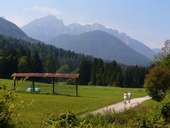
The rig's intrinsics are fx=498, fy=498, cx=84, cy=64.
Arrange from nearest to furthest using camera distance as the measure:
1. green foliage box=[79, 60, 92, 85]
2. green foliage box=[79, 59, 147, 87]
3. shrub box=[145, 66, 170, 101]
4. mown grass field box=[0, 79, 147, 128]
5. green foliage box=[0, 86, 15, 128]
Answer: green foliage box=[0, 86, 15, 128] → mown grass field box=[0, 79, 147, 128] → shrub box=[145, 66, 170, 101] → green foliage box=[79, 59, 147, 87] → green foliage box=[79, 60, 92, 85]

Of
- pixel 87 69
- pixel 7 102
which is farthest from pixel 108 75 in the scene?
pixel 7 102

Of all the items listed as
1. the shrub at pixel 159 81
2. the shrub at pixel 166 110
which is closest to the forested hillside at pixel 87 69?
the shrub at pixel 159 81

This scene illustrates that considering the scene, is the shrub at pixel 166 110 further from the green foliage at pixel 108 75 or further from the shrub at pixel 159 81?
the green foliage at pixel 108 75

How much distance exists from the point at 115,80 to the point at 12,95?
10407 centimetres

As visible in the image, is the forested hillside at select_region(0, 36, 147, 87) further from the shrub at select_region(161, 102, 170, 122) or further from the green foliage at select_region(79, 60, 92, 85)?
the shrub at select_region(161, 102, 170, 122)

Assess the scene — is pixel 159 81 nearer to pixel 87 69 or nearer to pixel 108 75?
pixel 108 75

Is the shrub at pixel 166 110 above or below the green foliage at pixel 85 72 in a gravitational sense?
below

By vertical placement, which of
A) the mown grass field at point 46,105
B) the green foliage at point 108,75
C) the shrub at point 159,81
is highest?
the green foliage at point 108,75

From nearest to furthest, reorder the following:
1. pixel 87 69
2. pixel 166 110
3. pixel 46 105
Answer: pixel 166 110, pixel 46 105, pixel 87 69

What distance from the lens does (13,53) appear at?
10531 cm

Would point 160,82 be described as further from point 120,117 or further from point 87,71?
point 87,71

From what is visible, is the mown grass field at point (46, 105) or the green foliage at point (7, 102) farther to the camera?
the mown grass field at point (46, 105)

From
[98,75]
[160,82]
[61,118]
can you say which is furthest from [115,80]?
[61,118]

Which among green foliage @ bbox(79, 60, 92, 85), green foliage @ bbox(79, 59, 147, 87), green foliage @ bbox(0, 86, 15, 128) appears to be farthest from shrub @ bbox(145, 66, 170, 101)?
green foliage @ bbox(79, 60, 92, 85)
